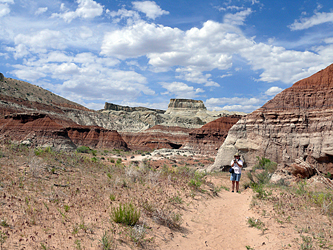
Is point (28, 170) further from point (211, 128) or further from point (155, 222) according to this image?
point (211, 128)

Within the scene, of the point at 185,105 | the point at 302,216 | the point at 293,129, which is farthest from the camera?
the point at 185,105

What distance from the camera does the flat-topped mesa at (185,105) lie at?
138 m

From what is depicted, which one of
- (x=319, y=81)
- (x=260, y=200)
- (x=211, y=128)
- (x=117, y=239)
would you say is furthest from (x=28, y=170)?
(x=211, y=128)

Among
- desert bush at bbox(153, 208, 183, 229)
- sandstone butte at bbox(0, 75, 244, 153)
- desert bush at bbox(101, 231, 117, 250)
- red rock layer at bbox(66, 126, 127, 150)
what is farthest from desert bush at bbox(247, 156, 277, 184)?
red rock layer at bbox(66, 126, 127, 150)

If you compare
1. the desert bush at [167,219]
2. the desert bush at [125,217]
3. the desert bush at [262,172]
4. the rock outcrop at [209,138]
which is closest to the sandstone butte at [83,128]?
the rock outcrop at [209,138]

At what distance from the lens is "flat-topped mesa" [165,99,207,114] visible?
137625 mm

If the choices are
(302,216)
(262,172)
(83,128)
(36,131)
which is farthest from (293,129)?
(83,128)

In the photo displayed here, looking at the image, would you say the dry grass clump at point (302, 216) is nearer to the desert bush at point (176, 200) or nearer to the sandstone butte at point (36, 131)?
the desert bush at point (176, 200)

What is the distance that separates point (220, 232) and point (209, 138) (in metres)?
47.5

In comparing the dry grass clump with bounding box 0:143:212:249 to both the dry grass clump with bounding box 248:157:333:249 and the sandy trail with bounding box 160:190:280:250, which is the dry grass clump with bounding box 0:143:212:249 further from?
the dry grass clump with bounding box 248:157:333:249

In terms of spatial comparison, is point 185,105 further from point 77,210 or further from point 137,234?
point 137,234

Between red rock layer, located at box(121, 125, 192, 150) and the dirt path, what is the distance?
59.5m

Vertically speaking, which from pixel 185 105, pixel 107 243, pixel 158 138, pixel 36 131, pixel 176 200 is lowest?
pixel 158 138

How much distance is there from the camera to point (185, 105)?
139 metres
